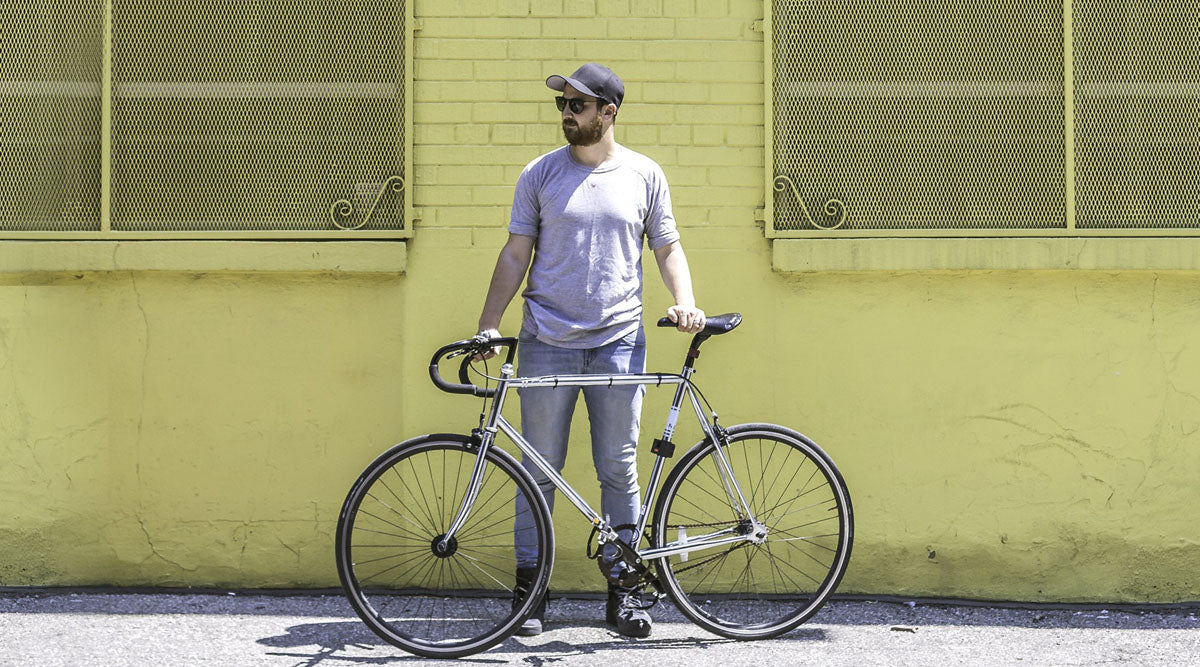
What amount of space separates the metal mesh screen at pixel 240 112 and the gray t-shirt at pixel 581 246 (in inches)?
47.1

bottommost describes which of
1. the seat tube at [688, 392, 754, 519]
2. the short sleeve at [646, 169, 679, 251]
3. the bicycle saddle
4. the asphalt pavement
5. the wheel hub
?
the asphalt pavement

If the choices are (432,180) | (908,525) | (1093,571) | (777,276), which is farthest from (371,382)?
(1093,571)

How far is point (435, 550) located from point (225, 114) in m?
2.32

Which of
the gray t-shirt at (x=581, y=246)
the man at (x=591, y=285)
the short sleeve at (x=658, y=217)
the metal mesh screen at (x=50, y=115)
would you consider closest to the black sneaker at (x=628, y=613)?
the man at (x=591, y=285)

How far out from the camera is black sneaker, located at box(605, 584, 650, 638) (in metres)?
5.03

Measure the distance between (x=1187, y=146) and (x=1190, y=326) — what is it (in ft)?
2.60

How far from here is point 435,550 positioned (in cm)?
473

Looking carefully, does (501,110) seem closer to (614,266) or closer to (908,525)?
(614,266)

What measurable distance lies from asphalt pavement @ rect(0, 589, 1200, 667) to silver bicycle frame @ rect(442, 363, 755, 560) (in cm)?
39

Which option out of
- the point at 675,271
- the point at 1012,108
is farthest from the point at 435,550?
the point at 1012,108

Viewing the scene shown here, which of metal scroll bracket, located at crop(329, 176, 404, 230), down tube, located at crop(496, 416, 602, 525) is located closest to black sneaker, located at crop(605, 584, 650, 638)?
down tube, located at crop(496, 416, 602, 525)

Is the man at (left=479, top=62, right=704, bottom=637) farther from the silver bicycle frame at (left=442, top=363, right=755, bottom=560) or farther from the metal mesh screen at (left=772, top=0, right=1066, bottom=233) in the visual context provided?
the metal mesh screen at (left=772, top=0, right=1066, bottom=233)

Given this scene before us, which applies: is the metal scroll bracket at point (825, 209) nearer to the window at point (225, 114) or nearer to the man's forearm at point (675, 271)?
the man's forearm at point (675, 271)

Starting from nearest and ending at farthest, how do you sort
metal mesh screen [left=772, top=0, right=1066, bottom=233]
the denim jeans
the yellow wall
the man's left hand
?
the man's left hand → the denim jeans → the yellow wall → metal mesh screen [left=772, top=0, right=1066, bottom=233]
